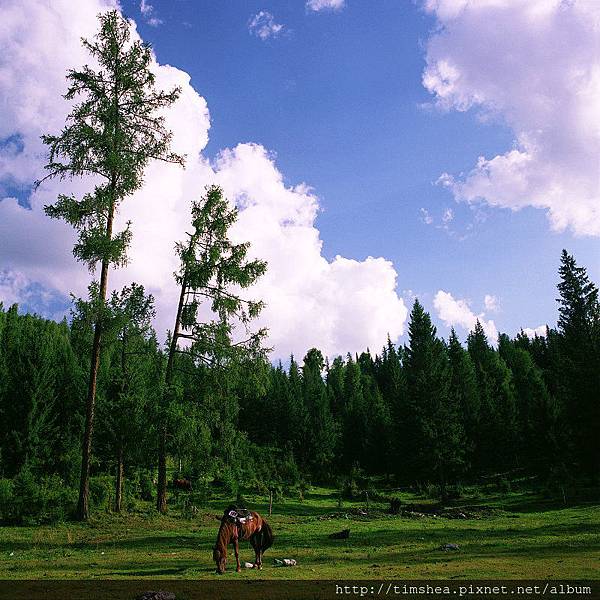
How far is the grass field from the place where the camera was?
13.2 metres

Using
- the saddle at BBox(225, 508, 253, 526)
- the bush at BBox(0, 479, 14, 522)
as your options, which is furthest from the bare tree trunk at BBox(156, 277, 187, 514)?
the saddle at BBox(225, 508, 253, 526)

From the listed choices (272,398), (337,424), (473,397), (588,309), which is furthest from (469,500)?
(272,398)

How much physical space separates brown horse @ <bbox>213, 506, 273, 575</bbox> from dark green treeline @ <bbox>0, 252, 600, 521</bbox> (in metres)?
12.3

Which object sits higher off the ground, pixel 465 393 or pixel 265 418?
pixel 465 393

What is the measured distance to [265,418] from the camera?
3469 inches

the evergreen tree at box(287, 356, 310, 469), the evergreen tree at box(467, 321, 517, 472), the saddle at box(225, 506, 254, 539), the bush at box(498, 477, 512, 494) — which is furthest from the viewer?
the evergreen tree at box(287, 356, 310, 469)

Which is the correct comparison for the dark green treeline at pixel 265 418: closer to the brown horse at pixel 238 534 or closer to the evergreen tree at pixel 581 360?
the evergreen tree at pixel 581 360

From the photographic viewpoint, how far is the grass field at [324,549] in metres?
13.2

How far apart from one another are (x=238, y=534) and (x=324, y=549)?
5707mm

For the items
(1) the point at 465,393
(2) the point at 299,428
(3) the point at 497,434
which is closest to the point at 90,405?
(3) the point at 497,434

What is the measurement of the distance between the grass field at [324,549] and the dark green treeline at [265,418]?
15.9 feet

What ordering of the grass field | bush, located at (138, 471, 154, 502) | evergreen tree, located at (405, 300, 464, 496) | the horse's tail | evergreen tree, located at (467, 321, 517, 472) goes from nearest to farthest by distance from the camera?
the grass field → the horse's tail → bush, located at (138, 471, 154, 502) → evergreen tree, located at (405, 300, 464, 496) → evergreen tree, located at (467, 321, 517, 472)

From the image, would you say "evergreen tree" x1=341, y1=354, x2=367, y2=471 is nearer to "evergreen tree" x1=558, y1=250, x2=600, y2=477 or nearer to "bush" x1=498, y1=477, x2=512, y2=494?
"bush" x1=498, y1=477, x2=512, y2=494

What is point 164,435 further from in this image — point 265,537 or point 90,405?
point 265,537
